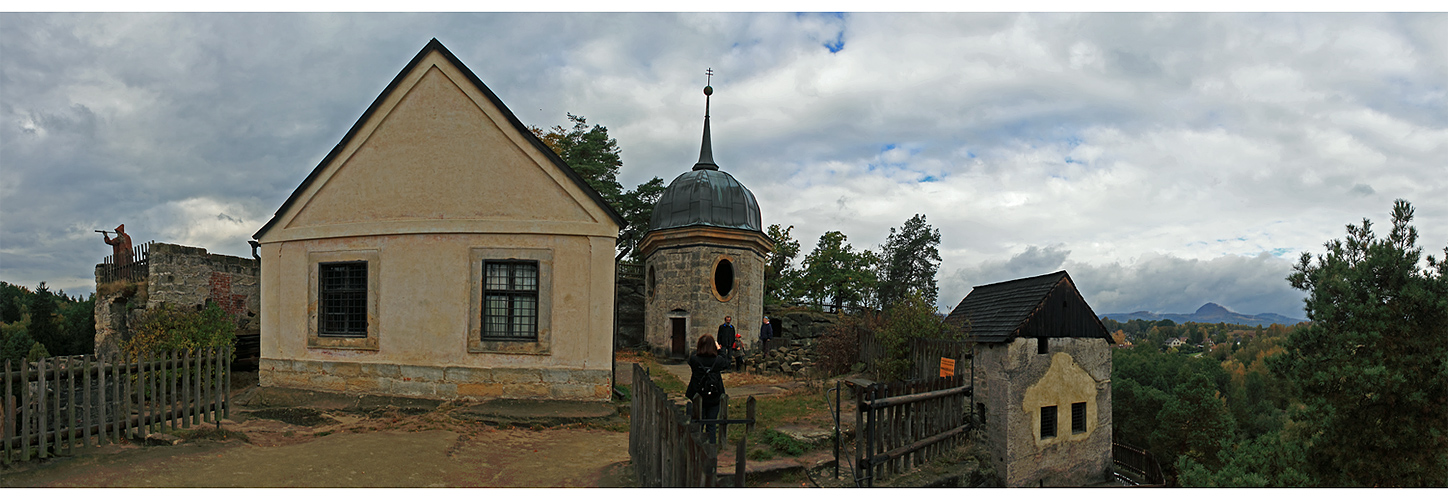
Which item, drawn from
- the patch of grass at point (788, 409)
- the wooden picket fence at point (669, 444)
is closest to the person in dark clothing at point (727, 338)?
the patch of grass at point (788, 409)

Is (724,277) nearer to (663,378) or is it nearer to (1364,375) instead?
(663,378)

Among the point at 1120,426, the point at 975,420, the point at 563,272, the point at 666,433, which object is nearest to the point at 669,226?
the point at 563,272

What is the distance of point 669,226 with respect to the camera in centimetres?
2025

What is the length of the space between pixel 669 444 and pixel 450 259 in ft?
23.8

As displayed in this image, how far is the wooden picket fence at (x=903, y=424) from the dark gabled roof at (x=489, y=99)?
4862mm

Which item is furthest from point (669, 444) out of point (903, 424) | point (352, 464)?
point (903, 424)

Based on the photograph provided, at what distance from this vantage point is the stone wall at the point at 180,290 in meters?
14.7

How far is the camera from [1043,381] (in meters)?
11.7

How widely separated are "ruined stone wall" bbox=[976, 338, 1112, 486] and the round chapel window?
9333 mm

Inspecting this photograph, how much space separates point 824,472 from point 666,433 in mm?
4164

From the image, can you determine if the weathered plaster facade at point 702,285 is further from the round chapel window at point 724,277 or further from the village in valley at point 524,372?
the village in valley at point 524,372

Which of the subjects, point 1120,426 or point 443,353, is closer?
point 443,353

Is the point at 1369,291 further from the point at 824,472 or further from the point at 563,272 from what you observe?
the point at 563,272

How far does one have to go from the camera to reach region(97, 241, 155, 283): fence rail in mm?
15914
